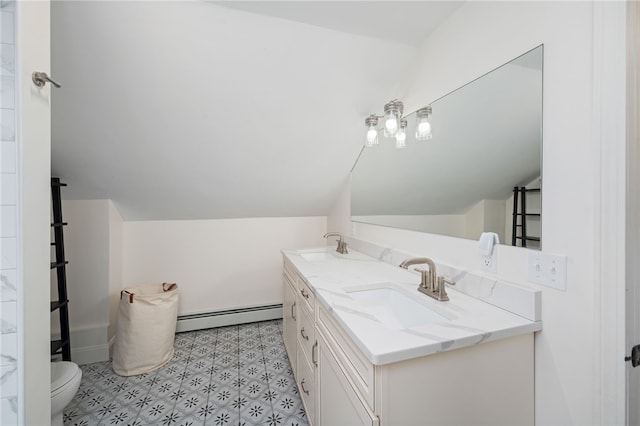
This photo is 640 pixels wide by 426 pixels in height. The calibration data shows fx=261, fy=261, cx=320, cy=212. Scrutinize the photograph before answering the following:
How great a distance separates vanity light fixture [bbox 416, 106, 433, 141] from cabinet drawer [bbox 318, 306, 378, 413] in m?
1.15

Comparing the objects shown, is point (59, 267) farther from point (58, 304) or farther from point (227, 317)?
point (227, 317)

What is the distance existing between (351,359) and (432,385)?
0.26 meters

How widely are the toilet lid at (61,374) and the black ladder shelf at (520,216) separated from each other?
2222 mm

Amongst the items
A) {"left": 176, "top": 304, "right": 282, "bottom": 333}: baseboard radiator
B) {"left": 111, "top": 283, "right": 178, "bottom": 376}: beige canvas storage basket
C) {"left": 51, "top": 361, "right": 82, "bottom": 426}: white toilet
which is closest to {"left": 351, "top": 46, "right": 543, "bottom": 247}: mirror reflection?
{"left": 176, "top": 304, "right": 282, "bottom": 333}: baseboard radiator

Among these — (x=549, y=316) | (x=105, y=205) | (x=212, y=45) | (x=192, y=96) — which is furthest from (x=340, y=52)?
(x=105, y=205)

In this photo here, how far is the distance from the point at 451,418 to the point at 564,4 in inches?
55.3

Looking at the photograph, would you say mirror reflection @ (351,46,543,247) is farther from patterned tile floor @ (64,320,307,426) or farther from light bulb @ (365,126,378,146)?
patterned tile floor @ (64,320,307,426)

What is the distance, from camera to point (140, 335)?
1.96 metres

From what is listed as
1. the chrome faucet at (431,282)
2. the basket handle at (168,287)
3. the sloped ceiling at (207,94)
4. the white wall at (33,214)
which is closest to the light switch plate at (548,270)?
the chrome faucet at (431,282)

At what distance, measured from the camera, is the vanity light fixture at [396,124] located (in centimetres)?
154

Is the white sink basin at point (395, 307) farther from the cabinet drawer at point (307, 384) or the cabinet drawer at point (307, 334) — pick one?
the cabinet drawer at point (307, 384)

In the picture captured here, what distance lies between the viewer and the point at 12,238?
90 centimetres

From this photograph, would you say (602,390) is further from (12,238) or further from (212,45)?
(212,45)

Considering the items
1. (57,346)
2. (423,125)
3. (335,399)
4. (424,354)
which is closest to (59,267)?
(57,346)
